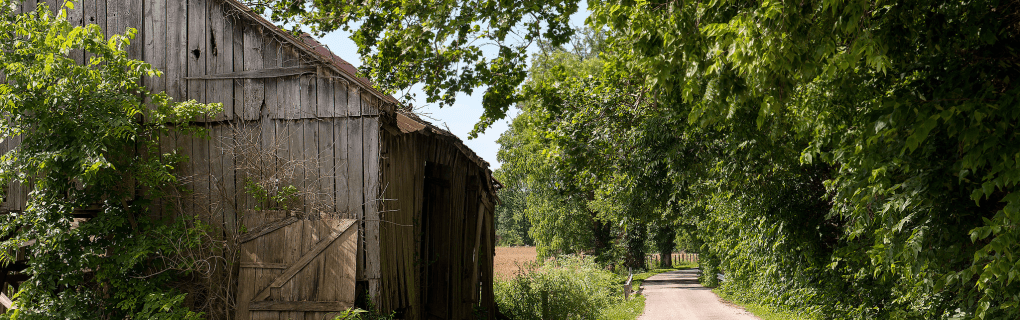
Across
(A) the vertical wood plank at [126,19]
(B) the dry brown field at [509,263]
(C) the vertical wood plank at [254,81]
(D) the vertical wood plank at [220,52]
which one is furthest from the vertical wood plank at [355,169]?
(B) the dry brown field at [509,263]

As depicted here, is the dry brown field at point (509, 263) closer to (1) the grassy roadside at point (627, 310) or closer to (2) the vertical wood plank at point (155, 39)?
(1) the grassy roadside at point (627, 310)

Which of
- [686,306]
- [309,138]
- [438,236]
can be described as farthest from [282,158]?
[686,306]

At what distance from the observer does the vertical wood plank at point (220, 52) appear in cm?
841

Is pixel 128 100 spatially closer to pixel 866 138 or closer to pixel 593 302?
pixel 866 138

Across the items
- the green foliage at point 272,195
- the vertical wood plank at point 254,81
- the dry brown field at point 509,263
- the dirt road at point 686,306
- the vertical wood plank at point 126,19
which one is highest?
the vertical wood plank at point 126,19

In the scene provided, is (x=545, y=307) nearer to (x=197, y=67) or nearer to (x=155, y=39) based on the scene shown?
(x=197, y=67)

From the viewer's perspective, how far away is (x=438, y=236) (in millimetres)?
11547

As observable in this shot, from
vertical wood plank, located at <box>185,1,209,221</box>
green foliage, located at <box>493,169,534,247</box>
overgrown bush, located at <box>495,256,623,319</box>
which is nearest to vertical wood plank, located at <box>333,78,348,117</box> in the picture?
vertical wood plank, located at <box>185,1,209,221</box>

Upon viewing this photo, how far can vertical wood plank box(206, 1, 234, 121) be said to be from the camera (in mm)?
8414

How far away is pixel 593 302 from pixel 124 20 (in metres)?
11.7

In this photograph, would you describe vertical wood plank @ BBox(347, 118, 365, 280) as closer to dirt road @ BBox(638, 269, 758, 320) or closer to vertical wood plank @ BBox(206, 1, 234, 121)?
vertical wood plank @ BBox(206, 1, 234, 121)

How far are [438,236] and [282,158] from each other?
406 cm

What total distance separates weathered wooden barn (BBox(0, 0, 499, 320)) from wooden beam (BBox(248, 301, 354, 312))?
0.04 feet

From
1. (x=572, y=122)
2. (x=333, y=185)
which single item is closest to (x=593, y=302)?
(x=572, y=122)
